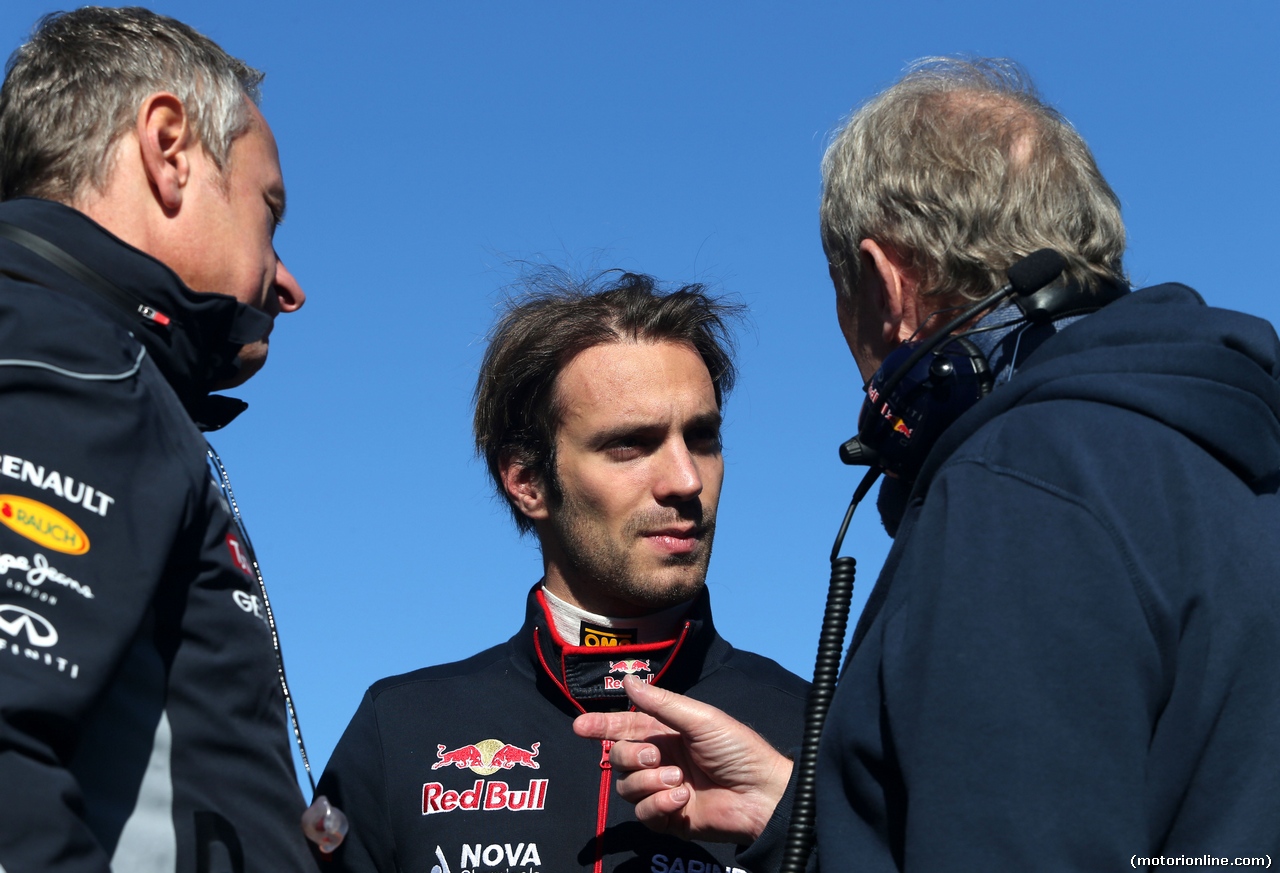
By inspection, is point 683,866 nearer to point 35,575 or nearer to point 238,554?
point 238,554

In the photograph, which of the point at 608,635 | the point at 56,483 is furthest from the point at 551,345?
the point at 56,483

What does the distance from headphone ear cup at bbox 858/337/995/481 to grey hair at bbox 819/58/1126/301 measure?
25 cm

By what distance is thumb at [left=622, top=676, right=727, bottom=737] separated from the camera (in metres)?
3.22

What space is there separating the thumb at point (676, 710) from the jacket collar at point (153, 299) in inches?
50.6

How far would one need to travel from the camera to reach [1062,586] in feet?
6.66

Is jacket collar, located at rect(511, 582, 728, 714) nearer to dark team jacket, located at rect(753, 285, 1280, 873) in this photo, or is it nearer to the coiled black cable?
the coiled black cable

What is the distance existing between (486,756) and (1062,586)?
252 cm

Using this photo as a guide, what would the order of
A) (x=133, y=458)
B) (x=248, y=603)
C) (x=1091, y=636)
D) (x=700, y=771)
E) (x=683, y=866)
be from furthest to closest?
(x=683, y=866), (x=700, y=771), (x=248, y=603), (x=133, y=458), (x=1091, y=636)

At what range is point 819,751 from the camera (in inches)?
94.7

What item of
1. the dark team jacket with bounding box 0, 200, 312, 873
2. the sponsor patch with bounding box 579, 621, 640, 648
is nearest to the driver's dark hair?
the sponsor patch with bounding box 579, 621, 640, 648

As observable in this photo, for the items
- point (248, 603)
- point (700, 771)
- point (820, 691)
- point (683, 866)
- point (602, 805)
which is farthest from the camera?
point (602, 805)

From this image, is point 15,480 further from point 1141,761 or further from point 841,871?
point 1141,761

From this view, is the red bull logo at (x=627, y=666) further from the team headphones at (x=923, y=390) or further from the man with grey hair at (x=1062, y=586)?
the man with grey hair at (x=1062, y=586)

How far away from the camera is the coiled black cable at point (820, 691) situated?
258 cm
